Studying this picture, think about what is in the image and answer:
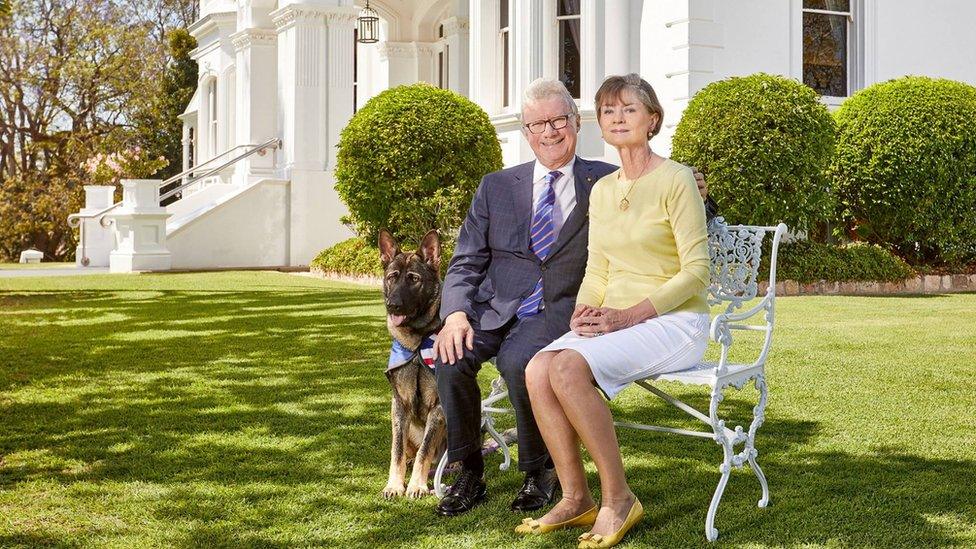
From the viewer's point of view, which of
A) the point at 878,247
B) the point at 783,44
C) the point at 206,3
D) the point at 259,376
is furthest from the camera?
the point at 206,3

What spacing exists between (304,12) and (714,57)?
960 centimetres

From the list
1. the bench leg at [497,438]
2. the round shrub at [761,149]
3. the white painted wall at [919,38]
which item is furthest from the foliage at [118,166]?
the bench leg at [497,438]

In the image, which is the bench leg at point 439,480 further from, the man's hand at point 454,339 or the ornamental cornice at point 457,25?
the ornamental cornice at point 457,25

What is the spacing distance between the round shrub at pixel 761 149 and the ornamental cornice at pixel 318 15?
10.00m

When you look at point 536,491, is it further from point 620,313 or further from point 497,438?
point 620,313

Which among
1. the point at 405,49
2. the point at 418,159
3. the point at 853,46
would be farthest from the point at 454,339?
the point at 405,49

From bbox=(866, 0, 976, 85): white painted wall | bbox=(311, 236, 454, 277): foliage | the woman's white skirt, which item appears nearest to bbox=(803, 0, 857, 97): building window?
bbox=(866, 0, 976, 85): white painted wall

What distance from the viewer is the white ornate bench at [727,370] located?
12.9 ft

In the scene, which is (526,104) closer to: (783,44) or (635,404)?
(635,404)

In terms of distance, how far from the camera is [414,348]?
4387 mm

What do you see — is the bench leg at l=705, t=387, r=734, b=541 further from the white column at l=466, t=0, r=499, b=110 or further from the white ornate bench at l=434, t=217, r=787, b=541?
the white column at l=466, t=0, r=499, b=110

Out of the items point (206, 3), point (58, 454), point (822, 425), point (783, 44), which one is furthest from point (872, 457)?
point (206, 3)

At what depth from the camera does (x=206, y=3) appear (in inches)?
1128

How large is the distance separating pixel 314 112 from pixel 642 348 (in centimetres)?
1818
